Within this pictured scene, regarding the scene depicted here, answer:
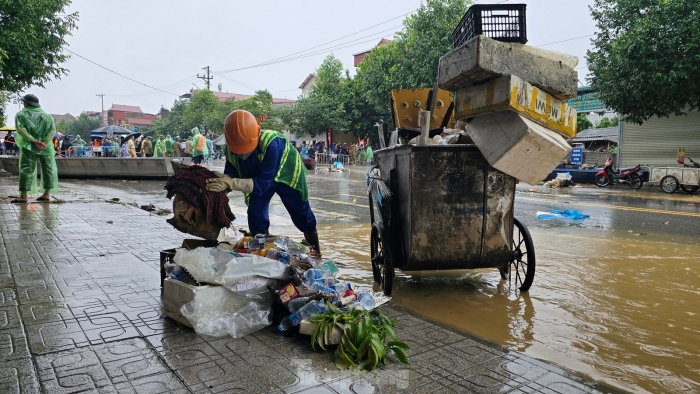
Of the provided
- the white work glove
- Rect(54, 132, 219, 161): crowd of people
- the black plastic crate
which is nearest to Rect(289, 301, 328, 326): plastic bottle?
the white work glove

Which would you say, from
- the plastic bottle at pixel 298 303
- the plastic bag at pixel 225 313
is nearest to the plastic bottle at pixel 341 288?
the plastic bottle at pixel 298 303

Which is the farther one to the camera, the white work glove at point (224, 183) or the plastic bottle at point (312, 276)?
the white work glove at point (224, 183)

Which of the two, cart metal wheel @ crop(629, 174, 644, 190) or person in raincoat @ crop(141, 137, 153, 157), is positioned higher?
person in raincoat @ crop(141, 137, 153, 157)

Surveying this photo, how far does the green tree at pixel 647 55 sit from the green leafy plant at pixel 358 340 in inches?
596

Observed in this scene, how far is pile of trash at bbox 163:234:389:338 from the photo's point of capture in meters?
3.13

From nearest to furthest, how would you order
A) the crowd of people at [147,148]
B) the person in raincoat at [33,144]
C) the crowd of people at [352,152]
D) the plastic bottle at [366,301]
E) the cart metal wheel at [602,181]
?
the plastic bottle at [366,301]
the person in raincoat at [33,144]
the cart metal wheel at [602,181]
the crowd of people at [147,148]
the crowd of people at [352,152]

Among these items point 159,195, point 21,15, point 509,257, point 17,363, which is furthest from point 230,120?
point 21,15

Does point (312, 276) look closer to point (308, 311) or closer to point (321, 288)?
point (321, 288)

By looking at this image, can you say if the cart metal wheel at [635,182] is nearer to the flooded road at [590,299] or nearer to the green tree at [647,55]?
the green tree at [647,55]

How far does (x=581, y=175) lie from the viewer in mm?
19828

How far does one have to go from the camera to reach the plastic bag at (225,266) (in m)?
3.24

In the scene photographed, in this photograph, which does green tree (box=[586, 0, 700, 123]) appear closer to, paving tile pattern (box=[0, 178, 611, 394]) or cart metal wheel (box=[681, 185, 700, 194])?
cart metal wheel (box=[681, 185, 700, 194])

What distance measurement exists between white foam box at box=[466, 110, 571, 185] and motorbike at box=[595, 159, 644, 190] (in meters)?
15.3

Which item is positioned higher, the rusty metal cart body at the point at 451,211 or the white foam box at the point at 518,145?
the white foam box at the point at 518,145
